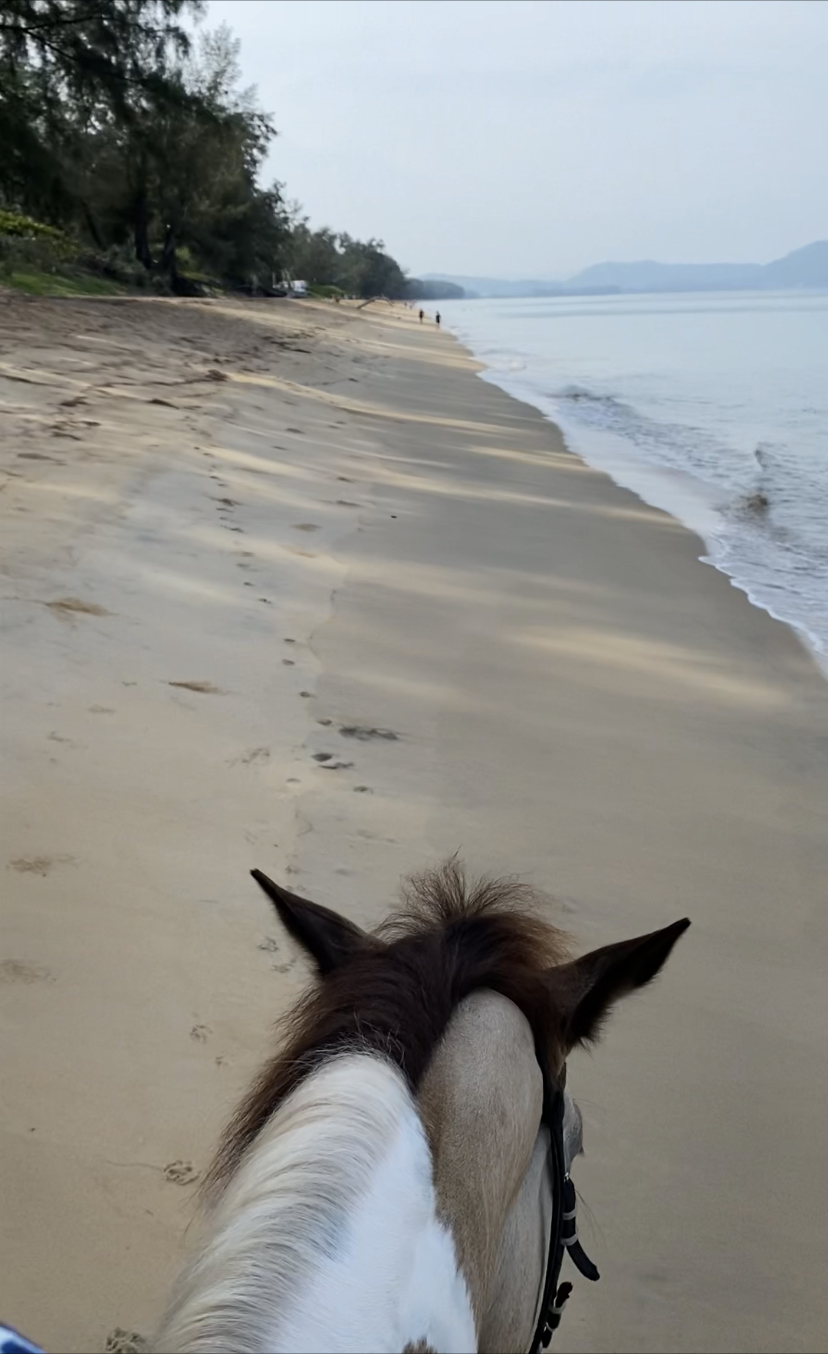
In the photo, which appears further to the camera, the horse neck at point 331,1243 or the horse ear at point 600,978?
the horse ear at point 600,978

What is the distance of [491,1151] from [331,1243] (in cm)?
29

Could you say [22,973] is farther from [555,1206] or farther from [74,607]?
[74,607]

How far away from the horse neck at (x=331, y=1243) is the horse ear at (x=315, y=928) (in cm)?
28

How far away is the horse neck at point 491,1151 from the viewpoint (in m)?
1.12

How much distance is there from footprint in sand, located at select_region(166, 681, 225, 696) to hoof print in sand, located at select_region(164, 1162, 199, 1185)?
2298 mm

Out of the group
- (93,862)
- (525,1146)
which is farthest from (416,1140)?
(93,862)

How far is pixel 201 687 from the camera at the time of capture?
4301 millimetres

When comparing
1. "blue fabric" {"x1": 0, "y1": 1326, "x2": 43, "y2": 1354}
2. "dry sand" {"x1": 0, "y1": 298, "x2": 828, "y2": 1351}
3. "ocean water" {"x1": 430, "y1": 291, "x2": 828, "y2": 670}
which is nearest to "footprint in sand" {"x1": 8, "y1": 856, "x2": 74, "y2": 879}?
"dry sand" {"x1": 0, "y1": 298, "x2": 828, "y2": 1351}

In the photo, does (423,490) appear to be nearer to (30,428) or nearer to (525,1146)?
(30,428)

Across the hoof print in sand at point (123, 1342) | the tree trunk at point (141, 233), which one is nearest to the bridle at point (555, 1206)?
the hoof print in sand at point (123, 1342)

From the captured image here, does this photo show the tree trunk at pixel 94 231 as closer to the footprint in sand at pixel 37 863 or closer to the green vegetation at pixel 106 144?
the green vegetation at pixel 106 144

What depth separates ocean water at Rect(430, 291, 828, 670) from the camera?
8.22m

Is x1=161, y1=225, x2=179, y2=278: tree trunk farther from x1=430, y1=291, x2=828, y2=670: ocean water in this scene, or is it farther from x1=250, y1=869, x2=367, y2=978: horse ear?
x1=250, y1=869, x2=367, y2=978: horse ear

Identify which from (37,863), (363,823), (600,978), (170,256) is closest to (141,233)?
(170,256)
